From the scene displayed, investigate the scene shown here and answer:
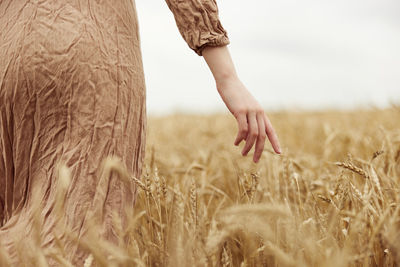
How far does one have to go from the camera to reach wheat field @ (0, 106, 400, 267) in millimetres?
729

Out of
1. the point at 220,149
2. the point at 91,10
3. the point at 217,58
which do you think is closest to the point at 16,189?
the point at 91,10

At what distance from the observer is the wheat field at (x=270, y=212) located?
0.73 meters

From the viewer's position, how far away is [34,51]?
0.91 meters

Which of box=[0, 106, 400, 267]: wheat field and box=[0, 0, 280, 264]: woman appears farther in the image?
box=[0, 0, 280, 264]: woman

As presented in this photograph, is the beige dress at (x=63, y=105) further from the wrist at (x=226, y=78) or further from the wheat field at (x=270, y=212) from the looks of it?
the wrist at (x=226, y=78)

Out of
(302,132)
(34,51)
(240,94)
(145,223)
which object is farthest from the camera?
(302,132)

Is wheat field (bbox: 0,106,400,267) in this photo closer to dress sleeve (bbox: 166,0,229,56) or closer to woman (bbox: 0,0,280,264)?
woman (bbox: 0,0,280,264)

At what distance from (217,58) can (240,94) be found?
0.29ft

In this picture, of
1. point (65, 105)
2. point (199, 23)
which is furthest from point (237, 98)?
point (65, 105)

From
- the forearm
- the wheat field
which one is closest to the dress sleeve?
the forearm

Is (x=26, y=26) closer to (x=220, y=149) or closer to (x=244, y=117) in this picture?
(x=244, y=117)

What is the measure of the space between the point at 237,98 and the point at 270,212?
372 millimetres

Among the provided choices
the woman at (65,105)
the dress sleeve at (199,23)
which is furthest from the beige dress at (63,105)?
the dress sleeve at (199,23)

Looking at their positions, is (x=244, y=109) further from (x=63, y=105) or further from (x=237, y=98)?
(x=63, y=105)
